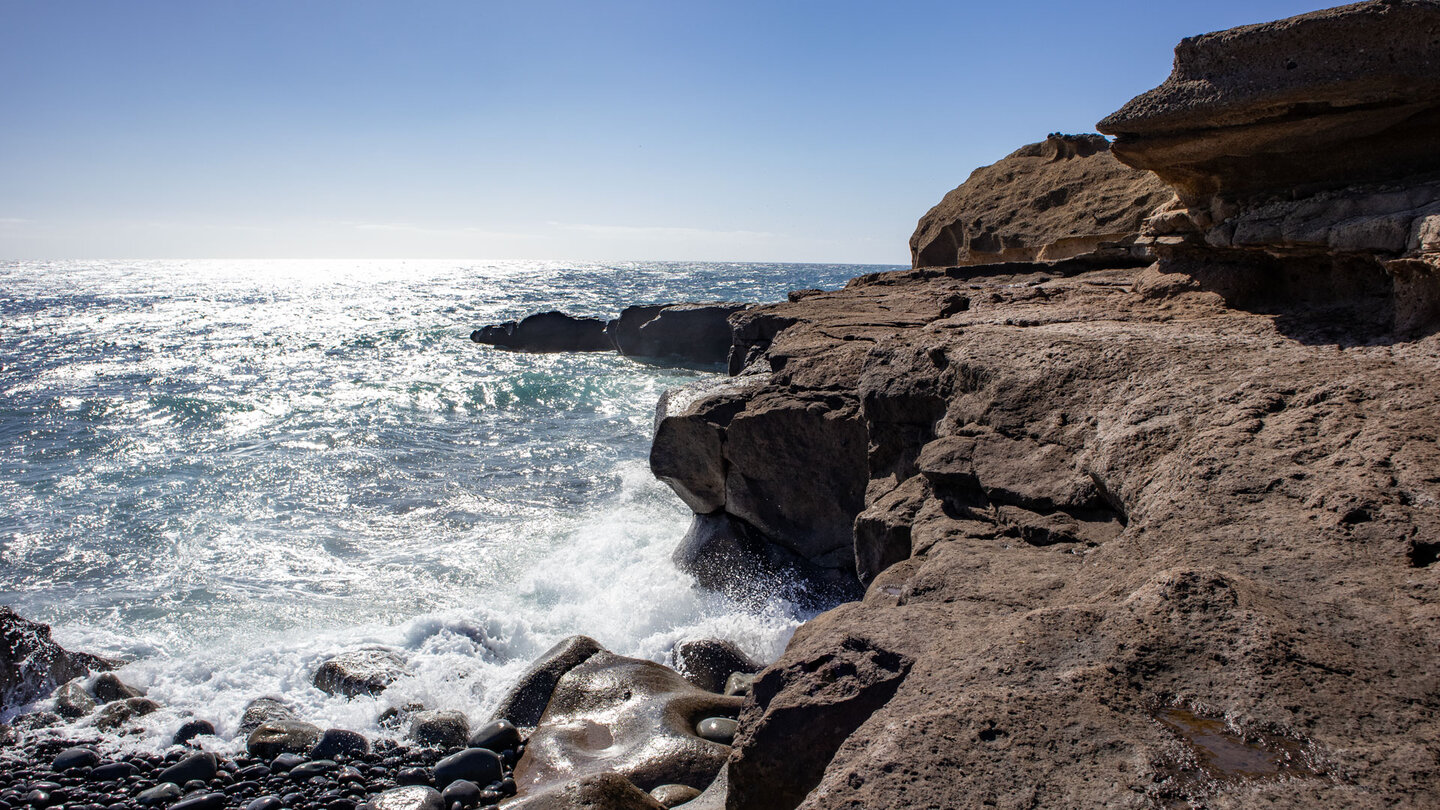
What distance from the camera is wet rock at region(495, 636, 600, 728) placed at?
224 inches

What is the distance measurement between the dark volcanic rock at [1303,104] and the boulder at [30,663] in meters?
7.86

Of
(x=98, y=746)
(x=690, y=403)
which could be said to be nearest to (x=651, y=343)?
(x=690, y=403)

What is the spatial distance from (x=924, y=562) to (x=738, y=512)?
367cm

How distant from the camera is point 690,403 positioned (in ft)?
23.2

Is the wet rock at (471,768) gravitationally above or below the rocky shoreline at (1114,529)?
below

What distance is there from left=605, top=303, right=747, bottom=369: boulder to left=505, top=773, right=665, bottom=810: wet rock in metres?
21.5

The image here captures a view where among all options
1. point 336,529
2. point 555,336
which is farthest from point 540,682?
point 555,336

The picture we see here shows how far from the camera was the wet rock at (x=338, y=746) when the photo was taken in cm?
535

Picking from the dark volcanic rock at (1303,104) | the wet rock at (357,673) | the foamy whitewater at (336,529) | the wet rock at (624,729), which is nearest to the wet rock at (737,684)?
the wet rock at (624,729)

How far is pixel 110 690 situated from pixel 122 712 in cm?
46

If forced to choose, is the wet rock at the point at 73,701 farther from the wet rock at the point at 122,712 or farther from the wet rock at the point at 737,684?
the wet rock at the point at 737,684

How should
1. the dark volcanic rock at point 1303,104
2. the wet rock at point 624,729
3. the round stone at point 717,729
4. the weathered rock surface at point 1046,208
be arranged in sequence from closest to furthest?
the dark volcanic rock at point 1303,104 < the wet rock at point 624,729 < the round stone at point 717,729 < the weathered rock surface at point 1046,208

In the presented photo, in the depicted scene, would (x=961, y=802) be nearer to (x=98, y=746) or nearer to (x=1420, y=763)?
(x=1420, y=763)

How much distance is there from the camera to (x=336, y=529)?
33.4ft
